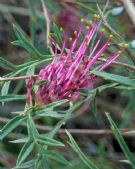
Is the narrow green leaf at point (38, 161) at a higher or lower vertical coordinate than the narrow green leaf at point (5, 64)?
lower

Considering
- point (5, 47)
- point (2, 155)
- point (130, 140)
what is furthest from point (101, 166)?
point (5, 47)

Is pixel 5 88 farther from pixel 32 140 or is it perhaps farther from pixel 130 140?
pixel 130 140

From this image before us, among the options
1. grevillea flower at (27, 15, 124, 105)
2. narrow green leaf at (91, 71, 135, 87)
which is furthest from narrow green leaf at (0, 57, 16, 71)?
narrow green leaf at (91, 71, 135, 87)

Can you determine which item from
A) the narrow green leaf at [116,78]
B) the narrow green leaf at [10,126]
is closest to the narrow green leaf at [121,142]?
the narrow green leaf at [116,78]

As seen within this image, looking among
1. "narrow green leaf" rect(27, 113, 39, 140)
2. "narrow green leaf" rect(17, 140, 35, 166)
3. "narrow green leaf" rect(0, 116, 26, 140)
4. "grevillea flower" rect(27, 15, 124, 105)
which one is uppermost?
"grevillea flower" rect(27, 15, 124, 105)

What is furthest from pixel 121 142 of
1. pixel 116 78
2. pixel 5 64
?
pixel 5 64

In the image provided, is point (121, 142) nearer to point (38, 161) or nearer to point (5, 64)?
point (38, 161)

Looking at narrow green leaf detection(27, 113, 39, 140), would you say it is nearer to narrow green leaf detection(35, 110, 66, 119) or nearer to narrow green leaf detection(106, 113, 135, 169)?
narrow green leaf detection(35, 110, 66, 119)

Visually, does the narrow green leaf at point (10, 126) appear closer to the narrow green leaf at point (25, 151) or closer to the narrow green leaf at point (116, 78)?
the narrow green leaf at point (25, 151)
